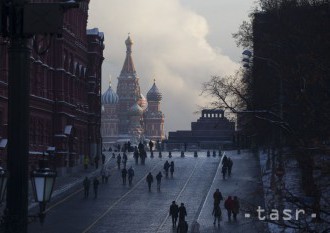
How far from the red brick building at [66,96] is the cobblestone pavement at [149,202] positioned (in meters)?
3.81

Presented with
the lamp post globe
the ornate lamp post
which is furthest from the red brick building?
the ornate lamp post

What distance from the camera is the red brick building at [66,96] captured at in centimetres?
6438

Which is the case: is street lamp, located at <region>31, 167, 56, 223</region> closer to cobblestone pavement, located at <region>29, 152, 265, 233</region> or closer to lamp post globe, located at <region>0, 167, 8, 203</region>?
lamp post globe, located at <region>0, 167, 8, 203</region>

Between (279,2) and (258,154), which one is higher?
(279,2)

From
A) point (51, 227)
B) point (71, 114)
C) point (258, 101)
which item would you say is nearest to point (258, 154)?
point (71, 114)

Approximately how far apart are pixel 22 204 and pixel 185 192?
43472 mm

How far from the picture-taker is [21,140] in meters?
10.3

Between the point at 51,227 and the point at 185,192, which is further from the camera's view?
the point at 185,192

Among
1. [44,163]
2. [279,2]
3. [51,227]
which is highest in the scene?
[279,2]

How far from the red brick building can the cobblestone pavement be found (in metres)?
3.81

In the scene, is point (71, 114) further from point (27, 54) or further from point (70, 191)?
point (27, 54)

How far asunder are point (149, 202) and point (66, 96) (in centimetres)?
2604

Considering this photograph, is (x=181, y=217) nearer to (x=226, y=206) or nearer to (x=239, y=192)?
(x=226, y=206)

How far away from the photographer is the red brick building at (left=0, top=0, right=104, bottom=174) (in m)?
64.4
